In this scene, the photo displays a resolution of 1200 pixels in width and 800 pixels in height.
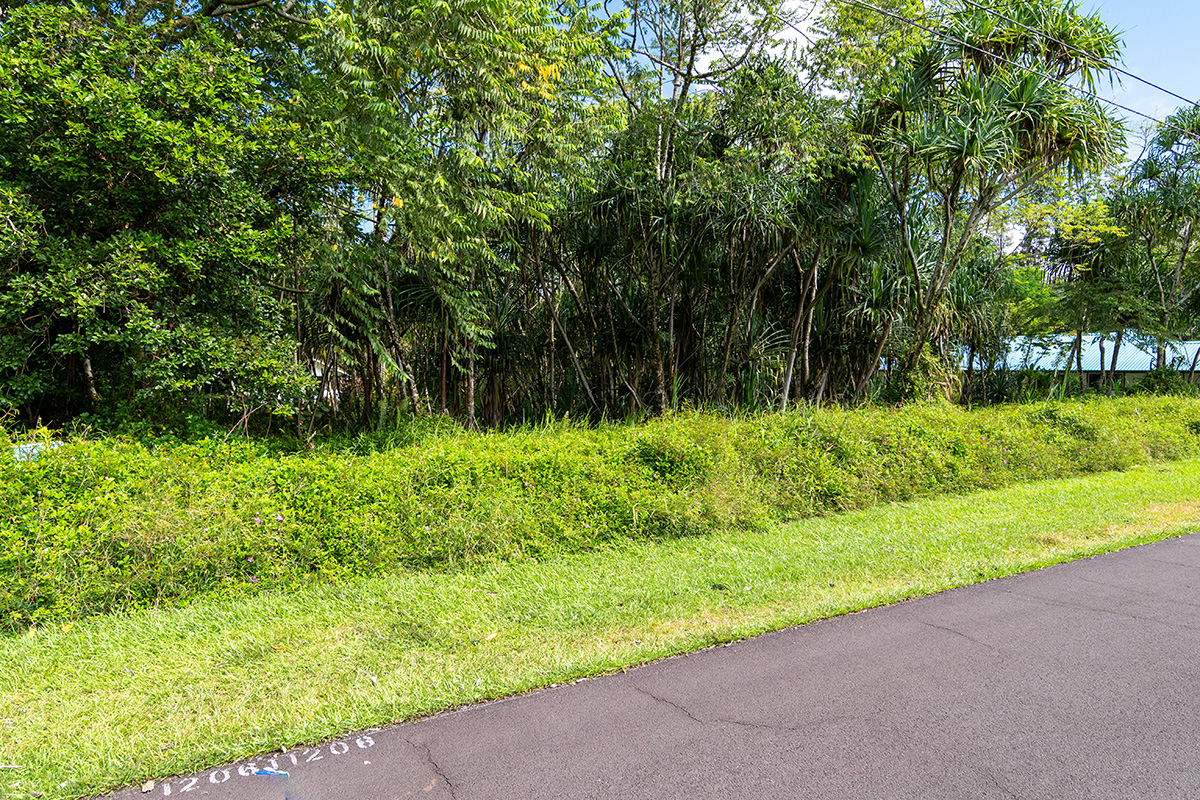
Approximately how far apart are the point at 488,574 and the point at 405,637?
128 centimetres

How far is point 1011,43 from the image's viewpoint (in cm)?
1060

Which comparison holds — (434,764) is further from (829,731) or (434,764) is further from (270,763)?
(829,731)

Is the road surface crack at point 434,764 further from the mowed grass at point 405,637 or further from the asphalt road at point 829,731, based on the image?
the mowed grass at point 405,637

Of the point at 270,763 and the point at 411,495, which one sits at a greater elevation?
the point at 411,495

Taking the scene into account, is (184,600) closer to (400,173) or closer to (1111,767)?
(400,173)

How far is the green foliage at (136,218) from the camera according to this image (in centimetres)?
584

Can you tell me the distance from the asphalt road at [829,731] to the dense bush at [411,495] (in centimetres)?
229

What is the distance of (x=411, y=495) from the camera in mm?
5883

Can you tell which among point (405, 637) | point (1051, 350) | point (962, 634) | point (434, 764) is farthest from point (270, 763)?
point (1051, 350)

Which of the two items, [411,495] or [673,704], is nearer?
[673,704]

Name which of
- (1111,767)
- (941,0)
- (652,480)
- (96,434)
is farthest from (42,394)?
(941,0)

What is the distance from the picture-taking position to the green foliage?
230 inches

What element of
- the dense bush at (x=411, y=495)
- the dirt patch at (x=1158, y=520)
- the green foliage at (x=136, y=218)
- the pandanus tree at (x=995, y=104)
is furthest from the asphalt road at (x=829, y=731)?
the pandanus tree at (x=995, y=104)

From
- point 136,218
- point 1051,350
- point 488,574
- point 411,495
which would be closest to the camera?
point 488,574
